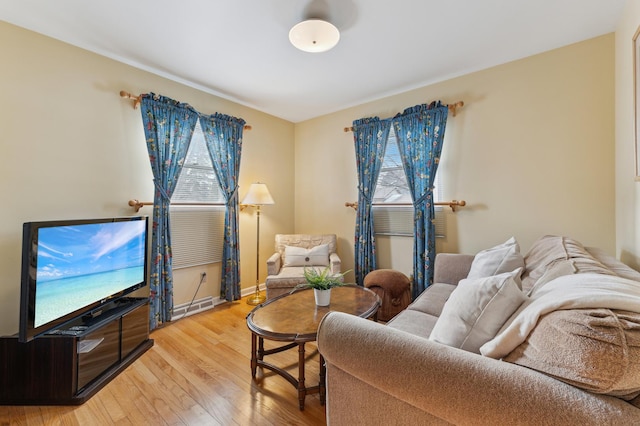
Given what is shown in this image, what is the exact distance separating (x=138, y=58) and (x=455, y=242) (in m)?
3.72

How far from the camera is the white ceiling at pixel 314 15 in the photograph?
193 centimetres

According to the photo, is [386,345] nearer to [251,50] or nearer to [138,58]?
[251,50]

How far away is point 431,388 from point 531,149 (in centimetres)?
270

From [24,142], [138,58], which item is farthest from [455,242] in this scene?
[24,142]

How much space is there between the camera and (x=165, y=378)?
6.31ft

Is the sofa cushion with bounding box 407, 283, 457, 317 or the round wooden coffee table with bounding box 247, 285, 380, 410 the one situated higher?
the sofa cushion with bounding box 407, 283, 457, 317

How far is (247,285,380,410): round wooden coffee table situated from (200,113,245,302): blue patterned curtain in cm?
137

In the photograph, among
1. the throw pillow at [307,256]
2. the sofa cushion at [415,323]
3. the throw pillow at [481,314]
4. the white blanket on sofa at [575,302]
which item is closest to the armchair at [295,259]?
the throw pillow at [307,256]

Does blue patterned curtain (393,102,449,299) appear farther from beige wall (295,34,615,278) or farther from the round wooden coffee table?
the round wooden coffee table

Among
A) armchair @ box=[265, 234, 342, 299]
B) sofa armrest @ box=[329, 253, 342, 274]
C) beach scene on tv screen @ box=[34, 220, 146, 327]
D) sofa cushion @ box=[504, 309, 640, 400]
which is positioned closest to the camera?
sofa cushion @ box=[504, 309, 640, 400]

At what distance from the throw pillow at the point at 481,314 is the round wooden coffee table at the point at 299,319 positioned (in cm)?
77

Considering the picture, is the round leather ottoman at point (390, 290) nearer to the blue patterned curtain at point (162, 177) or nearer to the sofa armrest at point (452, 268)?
the sofa armrest at point (452, 268)

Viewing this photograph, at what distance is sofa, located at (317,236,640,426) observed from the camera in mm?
625

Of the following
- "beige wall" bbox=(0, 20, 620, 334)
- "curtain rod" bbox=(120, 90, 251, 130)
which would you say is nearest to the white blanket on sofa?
"beige wall" bbox=(0, 20, 620, 334)
